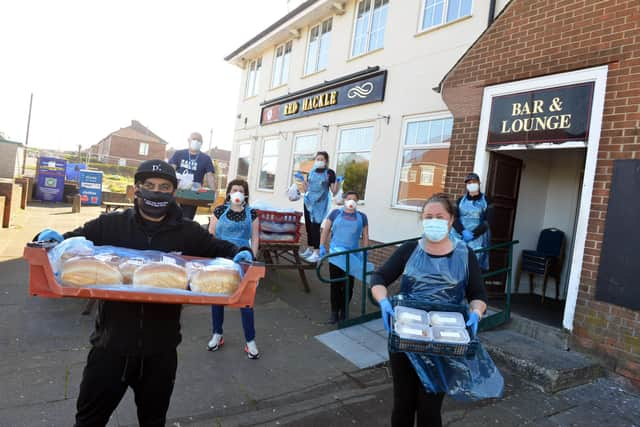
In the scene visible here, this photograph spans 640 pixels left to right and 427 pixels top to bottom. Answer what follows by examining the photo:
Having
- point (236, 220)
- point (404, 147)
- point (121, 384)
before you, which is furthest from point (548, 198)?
point (121, 384)

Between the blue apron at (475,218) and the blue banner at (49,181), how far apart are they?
707 inches

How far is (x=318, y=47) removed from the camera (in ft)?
→ 38.2

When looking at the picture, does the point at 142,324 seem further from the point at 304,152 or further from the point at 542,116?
the point at 304,152

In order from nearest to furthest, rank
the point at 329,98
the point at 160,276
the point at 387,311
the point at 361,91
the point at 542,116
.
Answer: the point at 160,276 < the point at 387,311 < the point at 542,116 < the point at 361,91 < the point at 329,98

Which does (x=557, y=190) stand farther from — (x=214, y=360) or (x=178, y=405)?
(x=178, y=405)

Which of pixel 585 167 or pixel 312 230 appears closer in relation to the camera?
pixel 585 167

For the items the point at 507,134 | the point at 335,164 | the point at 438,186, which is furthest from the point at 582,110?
the point at 335,164

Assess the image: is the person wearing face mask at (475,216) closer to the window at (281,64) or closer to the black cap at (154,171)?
the black cap at (154,171)

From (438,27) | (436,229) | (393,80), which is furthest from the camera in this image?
(393,80)

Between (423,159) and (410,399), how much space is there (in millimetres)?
6024

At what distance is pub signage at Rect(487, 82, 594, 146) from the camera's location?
4660 mm

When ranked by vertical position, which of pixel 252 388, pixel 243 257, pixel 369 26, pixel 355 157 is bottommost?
pixel 252 388

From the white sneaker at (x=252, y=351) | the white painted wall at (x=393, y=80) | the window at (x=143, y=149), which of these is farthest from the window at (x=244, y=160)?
the window at (x=143, y=149)

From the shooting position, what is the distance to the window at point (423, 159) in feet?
24.6
